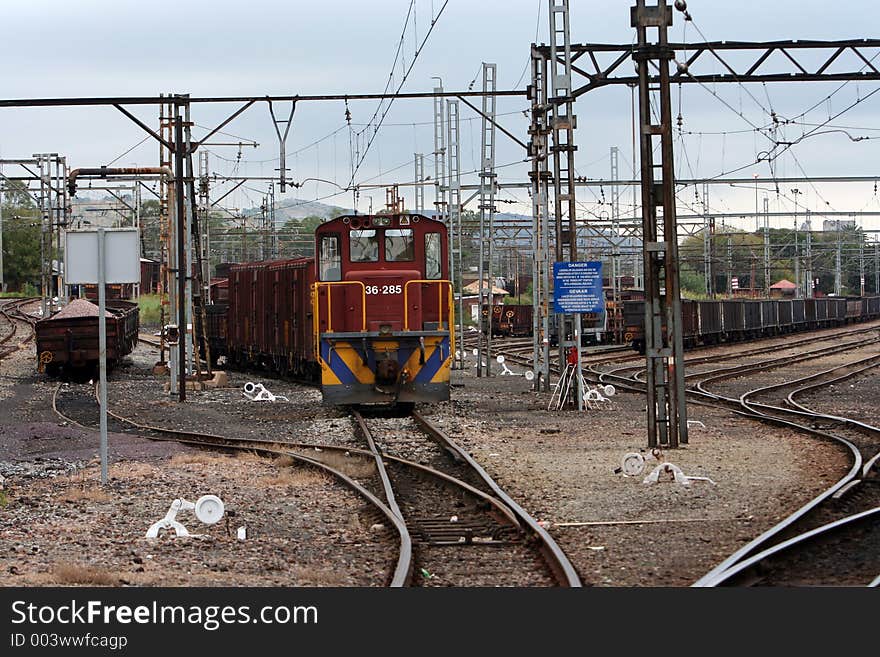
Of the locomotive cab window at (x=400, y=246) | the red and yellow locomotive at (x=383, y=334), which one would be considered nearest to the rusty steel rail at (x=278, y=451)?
the red and yellow locomotive at (x=383, y=334)

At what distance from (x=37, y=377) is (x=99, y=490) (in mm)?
23262

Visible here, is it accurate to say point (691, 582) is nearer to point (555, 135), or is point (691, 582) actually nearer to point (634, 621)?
point (634, 621)

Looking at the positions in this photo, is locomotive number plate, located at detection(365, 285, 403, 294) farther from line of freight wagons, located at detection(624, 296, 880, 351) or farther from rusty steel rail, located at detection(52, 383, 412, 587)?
line of freight wagons, located at detection(624, 296, 880, 351)

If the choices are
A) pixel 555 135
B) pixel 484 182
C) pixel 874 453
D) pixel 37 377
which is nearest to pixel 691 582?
pixel 874 453

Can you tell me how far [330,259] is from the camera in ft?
75.2

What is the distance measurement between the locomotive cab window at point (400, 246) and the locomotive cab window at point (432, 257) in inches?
10.5

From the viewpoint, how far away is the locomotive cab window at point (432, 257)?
2280 cm

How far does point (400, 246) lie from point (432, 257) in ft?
2.08

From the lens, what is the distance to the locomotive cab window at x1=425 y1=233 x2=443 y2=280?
2280cm

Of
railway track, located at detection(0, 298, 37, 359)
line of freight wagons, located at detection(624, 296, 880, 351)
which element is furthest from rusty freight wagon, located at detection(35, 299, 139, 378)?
line of freight wagons, located at detection(624, 296, 880, 351)

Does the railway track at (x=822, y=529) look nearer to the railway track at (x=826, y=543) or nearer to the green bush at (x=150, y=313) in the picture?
the railway track at (x=826, y=543)

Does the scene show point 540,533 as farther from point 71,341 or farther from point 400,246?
point 71,341

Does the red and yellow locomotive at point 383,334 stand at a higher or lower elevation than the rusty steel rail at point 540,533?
higher

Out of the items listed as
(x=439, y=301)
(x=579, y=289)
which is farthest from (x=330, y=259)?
(x=579, y=289)
